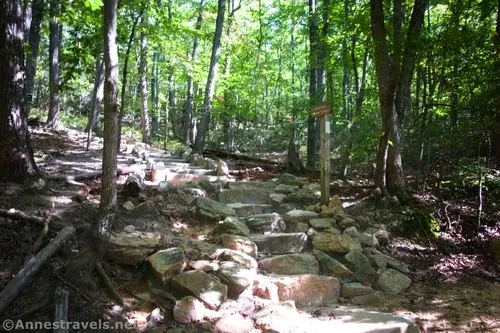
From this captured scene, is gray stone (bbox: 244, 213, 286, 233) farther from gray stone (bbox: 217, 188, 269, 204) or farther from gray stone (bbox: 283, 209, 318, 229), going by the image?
gray stone (bbox: 217, 188, 269, 204)

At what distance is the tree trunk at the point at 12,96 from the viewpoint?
5105 millimetres

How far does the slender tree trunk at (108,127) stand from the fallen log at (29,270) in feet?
1.12

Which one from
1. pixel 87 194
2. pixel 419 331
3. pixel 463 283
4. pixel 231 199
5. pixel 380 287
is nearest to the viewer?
pixel 419 331

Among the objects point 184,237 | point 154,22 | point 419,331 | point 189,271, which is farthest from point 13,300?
point 154,22

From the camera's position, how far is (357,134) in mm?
8961

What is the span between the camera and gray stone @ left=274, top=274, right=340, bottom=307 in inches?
172

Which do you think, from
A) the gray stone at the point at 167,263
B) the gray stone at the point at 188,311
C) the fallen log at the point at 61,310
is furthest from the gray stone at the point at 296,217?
the fallen log at the point at 61,310

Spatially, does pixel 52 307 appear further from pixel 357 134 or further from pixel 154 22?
pixel 154 22

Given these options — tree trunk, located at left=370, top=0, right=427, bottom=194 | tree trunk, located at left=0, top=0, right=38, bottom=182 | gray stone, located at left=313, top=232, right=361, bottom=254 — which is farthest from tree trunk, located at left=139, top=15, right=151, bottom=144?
gray stone, located at left=313, top=232, right=361, bottom=254

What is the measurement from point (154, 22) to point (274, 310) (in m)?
10.7

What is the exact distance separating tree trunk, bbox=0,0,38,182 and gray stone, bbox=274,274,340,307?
13.5 feet

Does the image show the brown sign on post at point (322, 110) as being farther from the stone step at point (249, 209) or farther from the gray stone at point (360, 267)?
the gray stone at point (360, 267)

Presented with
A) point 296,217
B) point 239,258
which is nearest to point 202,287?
point 239,258

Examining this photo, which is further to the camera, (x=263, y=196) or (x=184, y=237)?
(x=263, y=196)
